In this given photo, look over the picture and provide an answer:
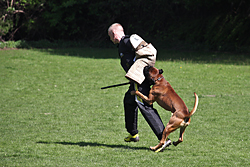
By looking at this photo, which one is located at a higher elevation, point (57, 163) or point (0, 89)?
point (57, 163)

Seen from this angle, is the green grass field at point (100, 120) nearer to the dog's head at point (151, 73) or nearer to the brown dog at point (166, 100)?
the brown dog at point (166, 100)

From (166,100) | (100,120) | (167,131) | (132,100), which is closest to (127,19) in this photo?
(100,120)

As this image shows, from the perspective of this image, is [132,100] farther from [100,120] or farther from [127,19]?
[127,19]

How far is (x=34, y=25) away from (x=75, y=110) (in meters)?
19.4

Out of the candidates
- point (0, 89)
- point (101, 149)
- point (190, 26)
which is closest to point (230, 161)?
point (101, 149)

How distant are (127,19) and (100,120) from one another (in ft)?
70.4

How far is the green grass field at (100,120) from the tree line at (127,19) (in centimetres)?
928

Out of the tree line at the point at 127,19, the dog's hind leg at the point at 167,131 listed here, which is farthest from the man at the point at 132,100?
the tree line at the point at 127,19

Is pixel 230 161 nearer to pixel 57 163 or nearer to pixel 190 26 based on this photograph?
pixel 57 163

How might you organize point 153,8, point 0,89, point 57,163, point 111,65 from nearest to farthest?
point 57,163 → point 0,89 → point 111,65 → point 153,8

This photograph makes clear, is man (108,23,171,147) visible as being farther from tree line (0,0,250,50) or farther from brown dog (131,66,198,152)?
tree line (0,0,250,50)

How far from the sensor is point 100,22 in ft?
91.2

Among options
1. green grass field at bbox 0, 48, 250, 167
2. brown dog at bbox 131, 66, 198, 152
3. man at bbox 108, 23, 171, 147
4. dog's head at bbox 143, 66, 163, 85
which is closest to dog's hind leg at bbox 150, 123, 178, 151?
brown dog at bbox 131, 66, 198, 152

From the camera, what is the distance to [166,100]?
4809mm
